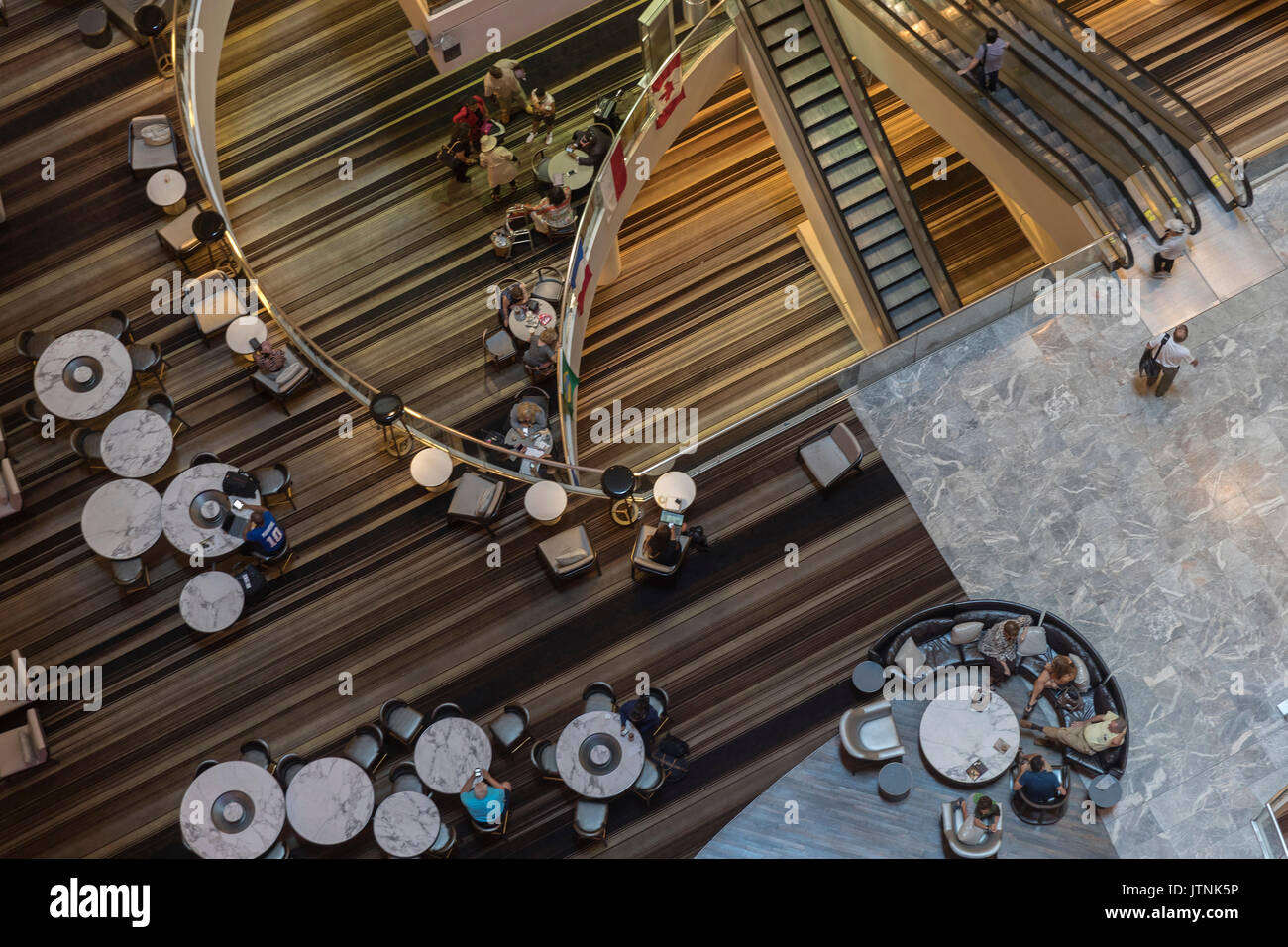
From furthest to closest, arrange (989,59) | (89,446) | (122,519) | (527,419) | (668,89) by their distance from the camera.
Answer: (668,89)
(989,59)
(527,419)
(89,446)
(122,519)

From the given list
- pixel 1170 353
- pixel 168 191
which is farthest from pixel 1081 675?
pixel 168 191

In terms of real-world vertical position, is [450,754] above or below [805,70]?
below

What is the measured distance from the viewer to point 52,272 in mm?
14812

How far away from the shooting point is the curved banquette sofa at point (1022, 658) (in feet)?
40.1

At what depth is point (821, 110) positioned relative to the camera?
54.7 ft

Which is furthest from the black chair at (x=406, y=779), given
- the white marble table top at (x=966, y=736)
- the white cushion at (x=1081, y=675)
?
the white cushion at (x=1081, y=675)

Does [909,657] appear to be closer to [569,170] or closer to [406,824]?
[406,824]

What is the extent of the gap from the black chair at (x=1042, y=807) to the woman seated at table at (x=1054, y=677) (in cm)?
65

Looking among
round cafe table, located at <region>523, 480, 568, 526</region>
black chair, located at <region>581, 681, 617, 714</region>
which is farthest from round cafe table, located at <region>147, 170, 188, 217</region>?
black chair, located at <region>581, 681, 617, 714</region>

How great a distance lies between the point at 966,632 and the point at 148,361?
8.98m

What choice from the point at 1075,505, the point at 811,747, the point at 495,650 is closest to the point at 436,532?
the point at 495,650

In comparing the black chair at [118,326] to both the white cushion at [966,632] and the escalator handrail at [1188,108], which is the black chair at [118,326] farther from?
the escalator handrail at [1188,108]

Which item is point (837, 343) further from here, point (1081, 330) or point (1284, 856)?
point (1284, 856)


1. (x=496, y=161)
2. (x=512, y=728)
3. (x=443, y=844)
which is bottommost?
(x=443, y=844)
